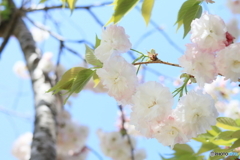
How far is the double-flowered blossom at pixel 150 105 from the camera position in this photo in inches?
17.1

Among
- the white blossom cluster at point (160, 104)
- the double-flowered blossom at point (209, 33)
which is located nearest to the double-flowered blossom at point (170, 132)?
the white blossom cluster at point (160, 104)

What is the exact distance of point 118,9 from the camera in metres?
0.62

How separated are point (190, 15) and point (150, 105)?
237 mm

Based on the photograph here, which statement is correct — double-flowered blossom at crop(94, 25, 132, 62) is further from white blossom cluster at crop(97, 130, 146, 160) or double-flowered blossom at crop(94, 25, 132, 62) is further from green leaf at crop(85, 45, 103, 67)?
white blossom cluster at crop(97, 130, 146, 160)

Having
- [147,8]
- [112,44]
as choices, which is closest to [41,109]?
[147,8]

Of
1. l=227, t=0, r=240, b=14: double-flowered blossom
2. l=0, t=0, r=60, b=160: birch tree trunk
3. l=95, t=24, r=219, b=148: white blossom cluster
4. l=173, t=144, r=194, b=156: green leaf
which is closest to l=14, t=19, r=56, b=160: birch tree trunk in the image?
l=0, t=0, r=60, b=160: birch tree trunk

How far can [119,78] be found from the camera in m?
0.46

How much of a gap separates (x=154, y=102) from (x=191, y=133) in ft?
0.23

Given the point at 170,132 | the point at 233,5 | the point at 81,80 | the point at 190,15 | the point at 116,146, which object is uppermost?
the point at 233,5

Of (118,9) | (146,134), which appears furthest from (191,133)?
(118,9)

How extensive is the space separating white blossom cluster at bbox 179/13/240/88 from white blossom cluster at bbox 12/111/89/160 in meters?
1.57

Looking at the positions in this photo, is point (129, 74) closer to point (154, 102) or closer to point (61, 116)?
point (154, 102)

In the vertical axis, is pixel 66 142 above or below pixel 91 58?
above

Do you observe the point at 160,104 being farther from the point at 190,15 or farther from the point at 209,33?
the point at 190,15
